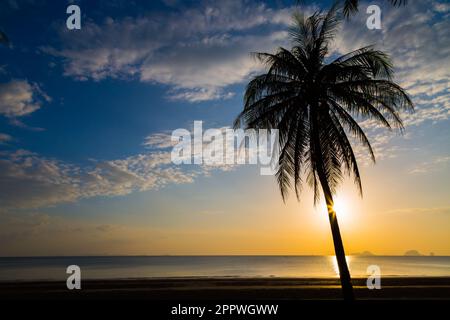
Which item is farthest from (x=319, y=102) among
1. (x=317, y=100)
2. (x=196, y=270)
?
(x=196, y=270)

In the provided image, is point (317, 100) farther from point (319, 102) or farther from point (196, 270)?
point (196, 270)

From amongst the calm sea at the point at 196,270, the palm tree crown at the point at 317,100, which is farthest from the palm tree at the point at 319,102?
the calm sea at the point at 196,270

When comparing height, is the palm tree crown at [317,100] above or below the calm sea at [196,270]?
above

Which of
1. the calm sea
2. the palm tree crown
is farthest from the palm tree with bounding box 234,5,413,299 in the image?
the calm sea

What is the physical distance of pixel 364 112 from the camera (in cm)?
1266

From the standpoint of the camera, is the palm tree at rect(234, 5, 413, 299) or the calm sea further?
the calm sea

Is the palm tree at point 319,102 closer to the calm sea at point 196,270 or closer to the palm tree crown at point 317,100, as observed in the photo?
the palm tree crown at point 317,100

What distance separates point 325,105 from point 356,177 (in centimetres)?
282

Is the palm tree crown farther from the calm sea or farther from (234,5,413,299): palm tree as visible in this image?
the calm sea

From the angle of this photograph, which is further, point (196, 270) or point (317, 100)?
point (196, 270)

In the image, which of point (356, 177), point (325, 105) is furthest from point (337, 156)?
point (325, 105)

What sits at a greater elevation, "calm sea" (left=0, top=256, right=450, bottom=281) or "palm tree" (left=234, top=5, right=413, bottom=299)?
"palm tree" (left=234, top=5, right=413, bottom=299)
